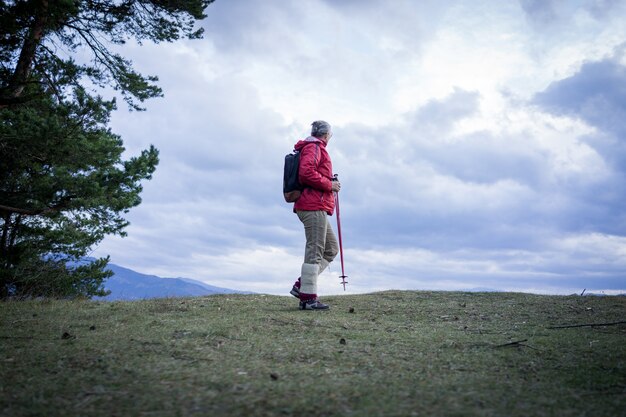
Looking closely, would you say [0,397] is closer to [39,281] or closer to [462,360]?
[462,360]

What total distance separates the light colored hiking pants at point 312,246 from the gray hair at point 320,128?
1286 mm

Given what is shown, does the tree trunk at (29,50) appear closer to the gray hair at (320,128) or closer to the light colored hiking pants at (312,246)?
the gray hair at (320,128)

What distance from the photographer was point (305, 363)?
4199 mm

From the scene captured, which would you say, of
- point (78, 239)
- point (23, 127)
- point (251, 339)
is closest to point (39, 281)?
point (78, 239)

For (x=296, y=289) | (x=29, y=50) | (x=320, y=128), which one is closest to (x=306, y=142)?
(x=320, y=128)

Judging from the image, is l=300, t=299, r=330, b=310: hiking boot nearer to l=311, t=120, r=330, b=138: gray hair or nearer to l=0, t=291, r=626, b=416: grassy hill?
l=0, t=291, r=626, b=416: grassy hill

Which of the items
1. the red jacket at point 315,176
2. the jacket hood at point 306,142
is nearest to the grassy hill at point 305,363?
the red jacket at point 315,176

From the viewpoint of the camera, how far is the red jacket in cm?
757

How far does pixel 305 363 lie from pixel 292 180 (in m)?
4.01

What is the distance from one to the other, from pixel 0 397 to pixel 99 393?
0.68 metres

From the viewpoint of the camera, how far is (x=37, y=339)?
17.7 feet

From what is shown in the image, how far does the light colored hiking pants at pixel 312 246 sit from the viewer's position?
7.74m

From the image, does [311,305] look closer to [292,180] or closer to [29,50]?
[292,180]

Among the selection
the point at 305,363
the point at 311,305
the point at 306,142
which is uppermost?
the point at 306,142
